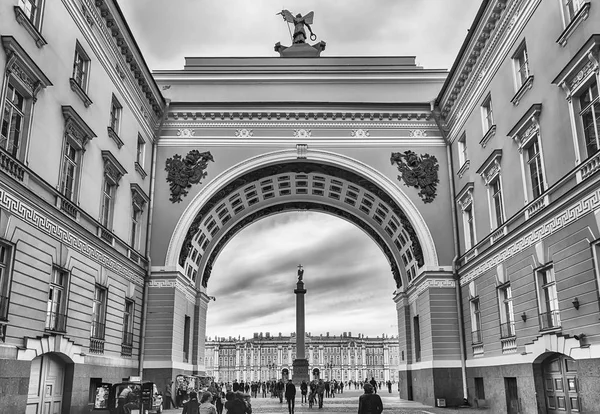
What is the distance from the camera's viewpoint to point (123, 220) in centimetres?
2738

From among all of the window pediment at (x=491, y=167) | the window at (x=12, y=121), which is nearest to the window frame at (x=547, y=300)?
the window pediment at (x=491, y=167)

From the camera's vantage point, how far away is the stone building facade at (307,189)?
56.9 feet

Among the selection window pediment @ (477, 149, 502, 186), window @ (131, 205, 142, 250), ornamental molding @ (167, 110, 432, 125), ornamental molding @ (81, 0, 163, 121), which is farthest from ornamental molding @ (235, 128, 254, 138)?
window pediment @ (477, 149, 502, 186)

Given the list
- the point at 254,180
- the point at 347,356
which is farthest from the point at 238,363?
the point at 254,180

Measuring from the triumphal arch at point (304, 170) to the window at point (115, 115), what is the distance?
19.1ft

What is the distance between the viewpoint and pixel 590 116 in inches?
671

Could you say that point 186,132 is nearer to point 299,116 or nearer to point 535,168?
point 299,116

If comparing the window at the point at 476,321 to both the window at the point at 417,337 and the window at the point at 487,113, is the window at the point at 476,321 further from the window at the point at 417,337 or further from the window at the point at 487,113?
the window at the point at 487,113

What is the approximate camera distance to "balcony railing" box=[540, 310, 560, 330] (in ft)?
62.8

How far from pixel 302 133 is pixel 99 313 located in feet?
49.0

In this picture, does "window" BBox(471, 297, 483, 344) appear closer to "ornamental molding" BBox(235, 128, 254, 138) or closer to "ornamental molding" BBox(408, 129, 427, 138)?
"ornamental molding" BBox(408, 129, 427, 138)

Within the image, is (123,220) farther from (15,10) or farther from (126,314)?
(15,10)

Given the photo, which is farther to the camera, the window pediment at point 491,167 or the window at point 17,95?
the window pediment at point 491,167

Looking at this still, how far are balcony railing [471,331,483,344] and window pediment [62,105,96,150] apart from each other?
18973mm
